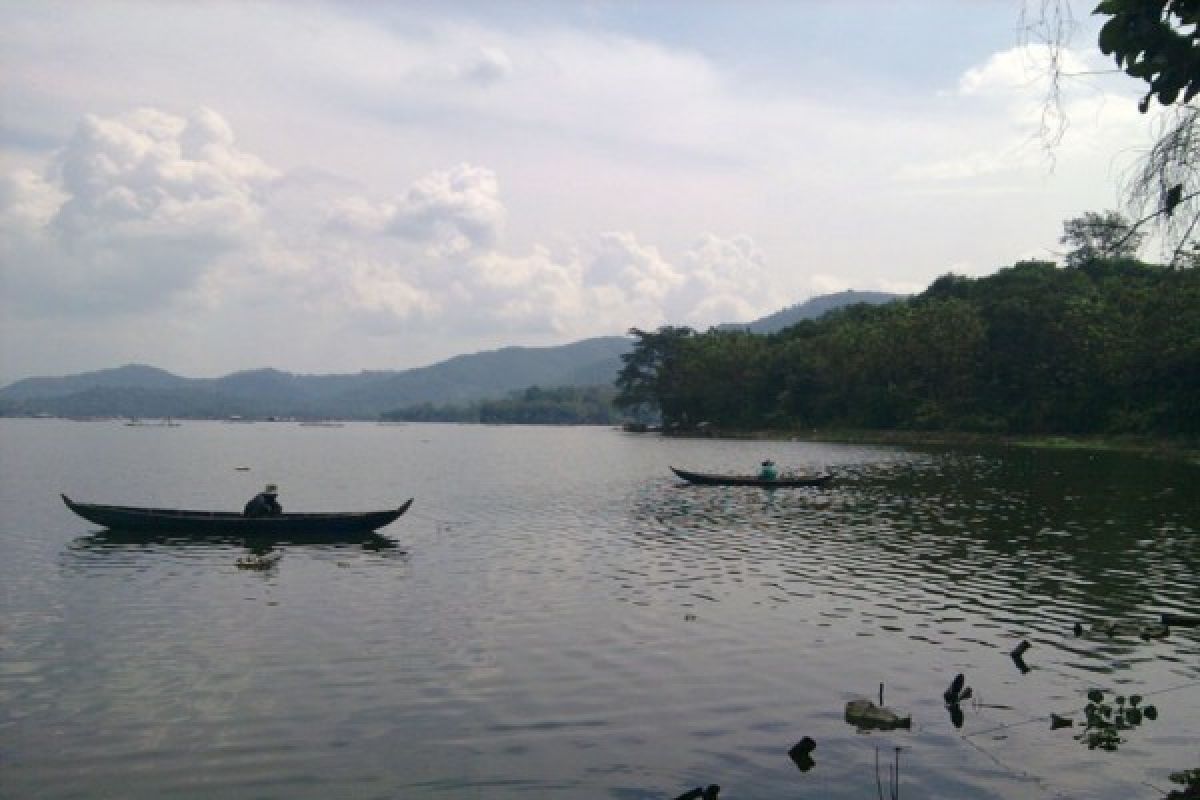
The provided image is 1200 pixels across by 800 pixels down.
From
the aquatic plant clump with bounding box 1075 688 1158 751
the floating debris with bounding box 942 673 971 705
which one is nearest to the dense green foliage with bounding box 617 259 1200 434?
the aquatic plant clump with bounding box 1075 688 1158 751

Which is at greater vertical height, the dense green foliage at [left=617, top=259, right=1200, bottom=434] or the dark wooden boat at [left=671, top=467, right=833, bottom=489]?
the dense green foliage at [left=617, top=259, right=1200, bottom=434]

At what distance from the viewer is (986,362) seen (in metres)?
123

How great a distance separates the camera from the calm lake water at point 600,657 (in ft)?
46.8

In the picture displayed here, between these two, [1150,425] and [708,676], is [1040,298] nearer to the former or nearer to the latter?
[1150,425]

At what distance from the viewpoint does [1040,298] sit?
389 feet

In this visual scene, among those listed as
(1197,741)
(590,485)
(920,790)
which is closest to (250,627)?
(920,790)

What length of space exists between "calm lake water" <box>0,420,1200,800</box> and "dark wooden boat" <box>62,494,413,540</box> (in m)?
1.22

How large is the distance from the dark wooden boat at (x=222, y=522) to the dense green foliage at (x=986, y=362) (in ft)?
228

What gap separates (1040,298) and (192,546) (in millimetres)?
112637

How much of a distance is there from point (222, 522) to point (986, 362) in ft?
361

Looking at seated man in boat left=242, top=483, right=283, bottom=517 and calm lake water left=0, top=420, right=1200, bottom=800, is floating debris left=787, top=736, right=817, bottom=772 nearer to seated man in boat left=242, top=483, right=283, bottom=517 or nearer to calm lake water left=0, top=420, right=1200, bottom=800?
calm lake water left=0, top=420, right=1200, bottom=800

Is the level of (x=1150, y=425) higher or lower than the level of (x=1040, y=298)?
lower

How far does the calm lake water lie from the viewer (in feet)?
46.8

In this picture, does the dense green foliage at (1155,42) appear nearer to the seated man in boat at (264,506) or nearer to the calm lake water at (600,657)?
the calm lake water at (600,657)
